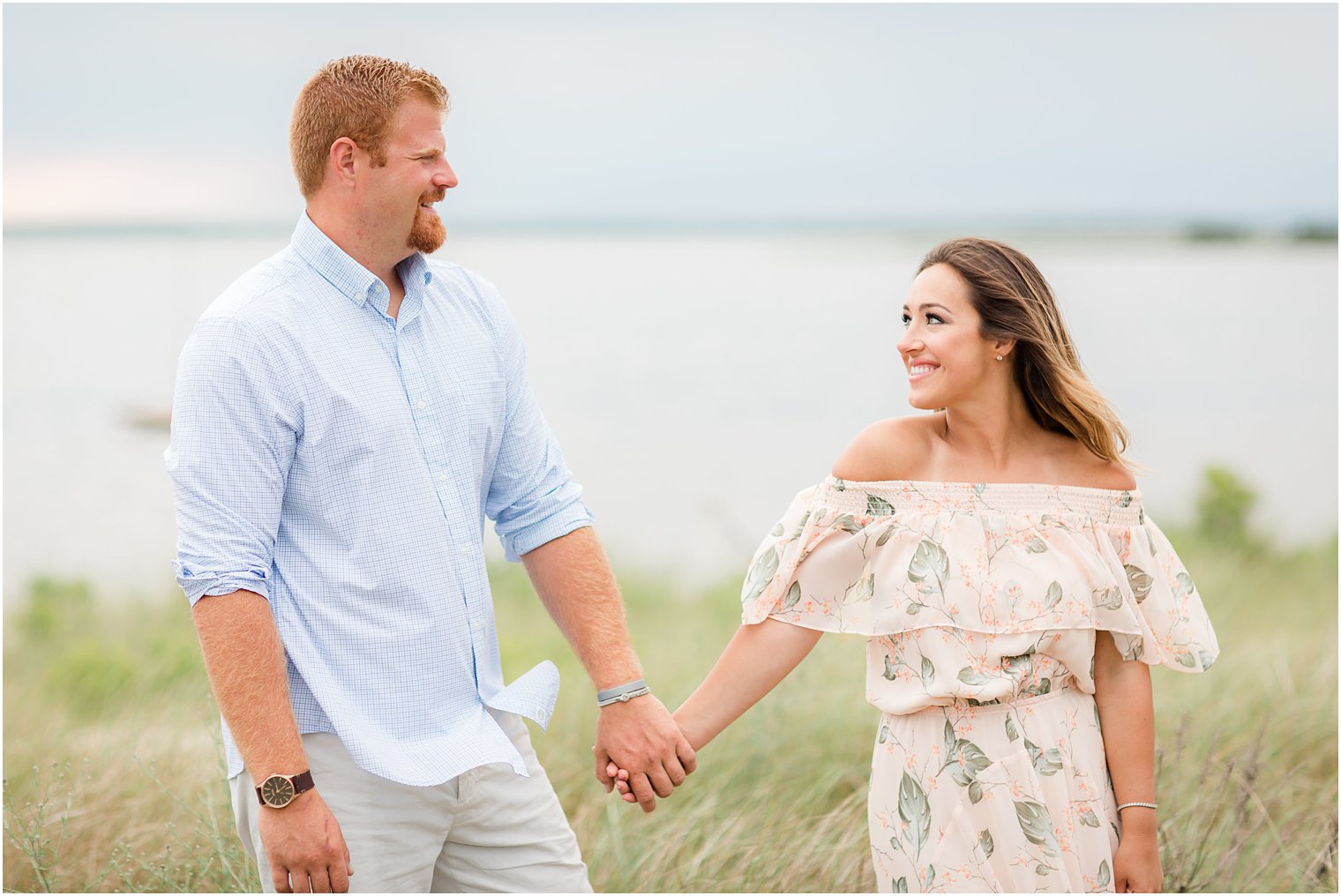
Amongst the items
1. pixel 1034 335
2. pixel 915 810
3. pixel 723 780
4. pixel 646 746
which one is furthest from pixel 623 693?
pixel 723 780

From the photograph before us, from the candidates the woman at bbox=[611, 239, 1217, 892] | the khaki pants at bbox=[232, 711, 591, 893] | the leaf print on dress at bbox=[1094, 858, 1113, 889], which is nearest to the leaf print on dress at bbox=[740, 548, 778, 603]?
the woman at bbox=[611, 239, 1217, 892]

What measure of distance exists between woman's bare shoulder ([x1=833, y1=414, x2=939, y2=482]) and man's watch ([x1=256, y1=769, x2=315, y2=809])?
1.10m

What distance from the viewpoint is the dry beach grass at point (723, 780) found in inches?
125

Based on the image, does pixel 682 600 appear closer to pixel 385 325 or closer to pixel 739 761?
pixel 739 761

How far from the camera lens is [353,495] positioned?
2162 millimetres

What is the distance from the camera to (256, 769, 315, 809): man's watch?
204 centimetres

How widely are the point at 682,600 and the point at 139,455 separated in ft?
21.7

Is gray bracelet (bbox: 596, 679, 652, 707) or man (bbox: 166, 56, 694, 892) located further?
gray bracelet (bbox: 596, 679, 652, 707)

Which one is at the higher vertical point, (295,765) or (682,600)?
(295,765)

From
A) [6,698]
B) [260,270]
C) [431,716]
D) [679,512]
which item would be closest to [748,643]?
[431,716]

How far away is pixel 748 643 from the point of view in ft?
8.34

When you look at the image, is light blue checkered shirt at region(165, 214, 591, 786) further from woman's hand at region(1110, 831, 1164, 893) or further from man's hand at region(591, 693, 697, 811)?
woman's hand at region(1110, 831, 1164, 893)

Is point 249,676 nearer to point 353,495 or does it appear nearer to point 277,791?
point 277,791

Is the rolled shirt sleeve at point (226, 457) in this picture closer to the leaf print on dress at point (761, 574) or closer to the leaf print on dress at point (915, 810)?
the leaf print on dress at point (761, 574)
